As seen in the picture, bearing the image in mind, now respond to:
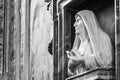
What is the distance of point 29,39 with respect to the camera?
12.5m

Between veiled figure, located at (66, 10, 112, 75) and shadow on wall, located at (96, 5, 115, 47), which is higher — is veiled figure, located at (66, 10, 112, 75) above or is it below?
below

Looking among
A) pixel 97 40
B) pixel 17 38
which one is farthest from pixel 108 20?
pixel 17 38

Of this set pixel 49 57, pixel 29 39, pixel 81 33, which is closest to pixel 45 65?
pixel 49 57

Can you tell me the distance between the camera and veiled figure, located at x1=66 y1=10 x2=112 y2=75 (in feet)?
25.7

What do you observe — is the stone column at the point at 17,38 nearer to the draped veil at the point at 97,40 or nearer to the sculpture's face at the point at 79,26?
the sculpture's face at the point at 79,26

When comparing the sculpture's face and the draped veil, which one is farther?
the sculpture's face

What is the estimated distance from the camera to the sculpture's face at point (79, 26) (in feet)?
27.7

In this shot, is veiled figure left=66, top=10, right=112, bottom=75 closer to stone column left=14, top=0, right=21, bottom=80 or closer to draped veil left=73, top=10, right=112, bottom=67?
draped veil left=73, top=10, right=112, bottom=67

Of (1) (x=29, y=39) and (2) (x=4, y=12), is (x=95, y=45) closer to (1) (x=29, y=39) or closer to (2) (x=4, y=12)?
(1) (x=29, y=39)

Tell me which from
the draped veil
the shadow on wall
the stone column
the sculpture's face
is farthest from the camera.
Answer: the stone column

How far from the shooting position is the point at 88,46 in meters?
8.30

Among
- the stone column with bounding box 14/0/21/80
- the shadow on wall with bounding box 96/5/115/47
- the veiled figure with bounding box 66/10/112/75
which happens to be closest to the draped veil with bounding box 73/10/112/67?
the veiled figure with bounding box 66/10/112/75

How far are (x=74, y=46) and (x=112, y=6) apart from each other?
1.20 m

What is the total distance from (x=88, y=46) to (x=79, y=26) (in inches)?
17.2
